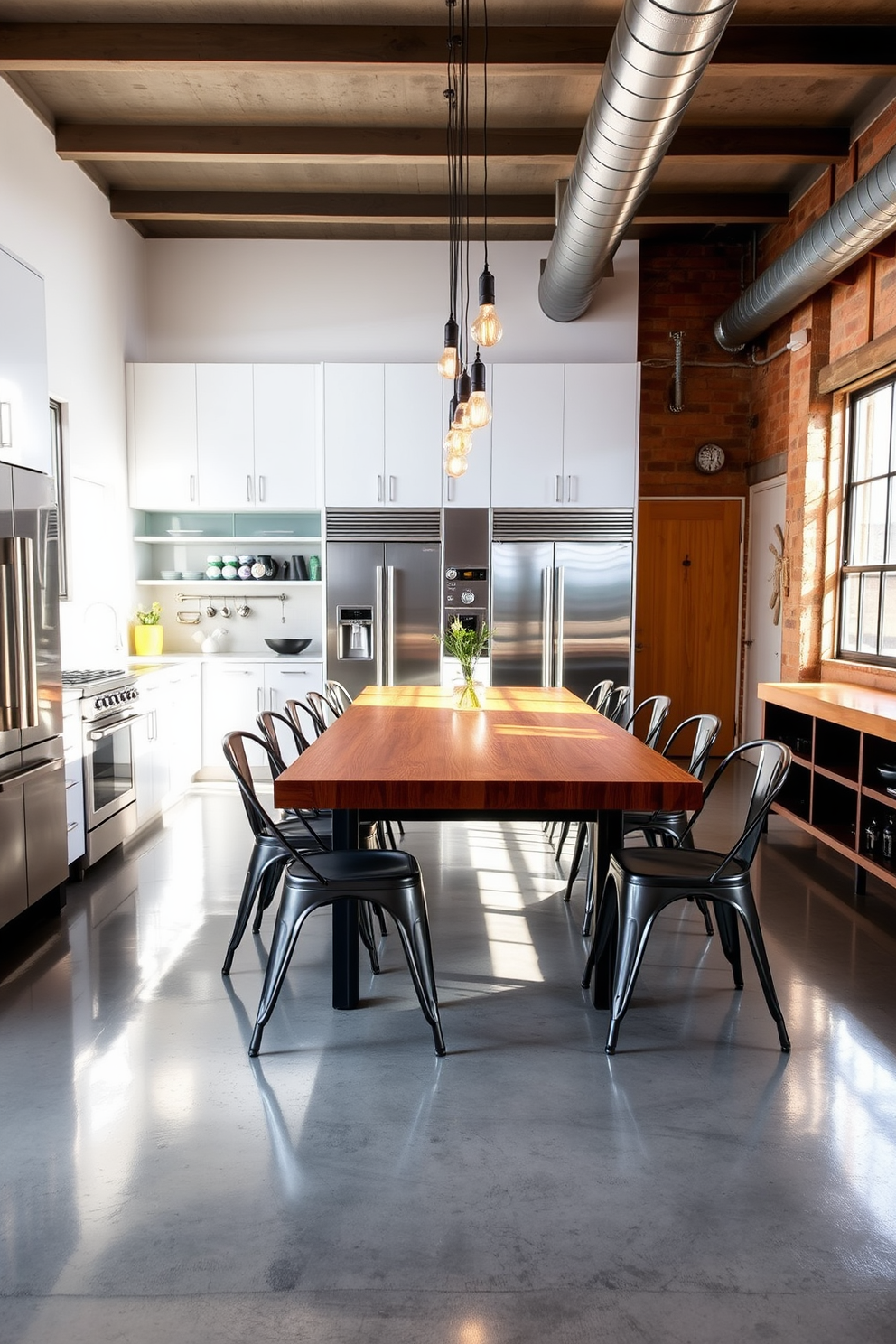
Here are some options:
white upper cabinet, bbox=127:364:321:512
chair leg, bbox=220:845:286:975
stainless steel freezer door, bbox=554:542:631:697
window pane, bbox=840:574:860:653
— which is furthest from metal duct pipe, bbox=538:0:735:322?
chair leg, bbox=220:845:286:975

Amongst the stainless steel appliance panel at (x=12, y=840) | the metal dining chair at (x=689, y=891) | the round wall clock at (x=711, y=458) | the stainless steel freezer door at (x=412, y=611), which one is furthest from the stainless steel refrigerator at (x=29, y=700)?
the round wall clock at (x=711, y=458)

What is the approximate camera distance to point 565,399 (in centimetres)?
662

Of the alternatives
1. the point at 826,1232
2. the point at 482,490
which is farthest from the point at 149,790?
the point at 826,1232

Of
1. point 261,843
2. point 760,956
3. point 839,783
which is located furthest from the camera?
point 839,783

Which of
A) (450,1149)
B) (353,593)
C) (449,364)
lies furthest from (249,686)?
(450,1149)

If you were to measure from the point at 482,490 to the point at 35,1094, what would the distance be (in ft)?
16.0

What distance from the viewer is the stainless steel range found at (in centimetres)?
448

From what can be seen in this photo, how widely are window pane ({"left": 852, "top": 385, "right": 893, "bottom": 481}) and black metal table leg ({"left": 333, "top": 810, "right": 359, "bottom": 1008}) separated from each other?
3740 mm

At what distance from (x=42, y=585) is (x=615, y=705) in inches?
109

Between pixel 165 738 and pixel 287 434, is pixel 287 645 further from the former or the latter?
pixel 287 434

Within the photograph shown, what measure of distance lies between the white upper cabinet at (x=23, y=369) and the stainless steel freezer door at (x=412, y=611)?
9.77 ft

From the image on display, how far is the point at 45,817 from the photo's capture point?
3.86 meters

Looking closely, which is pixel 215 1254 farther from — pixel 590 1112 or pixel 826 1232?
pixel 826 1232

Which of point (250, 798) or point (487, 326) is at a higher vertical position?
point (487, 326)
